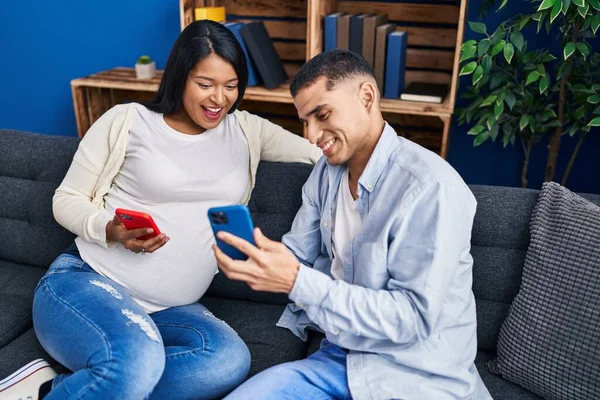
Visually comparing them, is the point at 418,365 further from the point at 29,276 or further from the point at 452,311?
the point at 29,276

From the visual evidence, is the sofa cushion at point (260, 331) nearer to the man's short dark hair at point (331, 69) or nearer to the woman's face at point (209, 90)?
the woman's face at point (209, 90)

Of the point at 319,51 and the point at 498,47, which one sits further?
the point at 319,51

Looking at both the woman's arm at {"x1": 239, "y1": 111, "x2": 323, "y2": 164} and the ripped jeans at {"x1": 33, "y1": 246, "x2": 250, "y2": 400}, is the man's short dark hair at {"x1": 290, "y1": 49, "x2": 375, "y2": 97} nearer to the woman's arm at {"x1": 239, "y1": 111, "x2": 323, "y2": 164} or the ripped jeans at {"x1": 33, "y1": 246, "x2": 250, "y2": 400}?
the woman's arm at {"x1": 239, "y1": 111, "x2": 323, "y2": 164}

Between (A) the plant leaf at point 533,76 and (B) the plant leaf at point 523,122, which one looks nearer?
(A) the plant leaf at point 533,76

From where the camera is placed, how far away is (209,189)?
1.53 m

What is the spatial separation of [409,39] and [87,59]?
167cm

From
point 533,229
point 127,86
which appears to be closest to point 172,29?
point 127,86

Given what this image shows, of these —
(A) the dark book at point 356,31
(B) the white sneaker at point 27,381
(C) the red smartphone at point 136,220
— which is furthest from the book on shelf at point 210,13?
(B) the white sneaker at point 27,381

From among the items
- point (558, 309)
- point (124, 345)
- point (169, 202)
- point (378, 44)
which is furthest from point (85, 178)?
point (378, 44)

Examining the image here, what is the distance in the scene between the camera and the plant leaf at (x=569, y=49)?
1.91 meters

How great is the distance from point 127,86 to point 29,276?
1.11 meters

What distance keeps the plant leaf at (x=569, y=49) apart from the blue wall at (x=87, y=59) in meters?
0.49

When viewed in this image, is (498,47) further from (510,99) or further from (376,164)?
(376,164)

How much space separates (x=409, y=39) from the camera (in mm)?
2539
